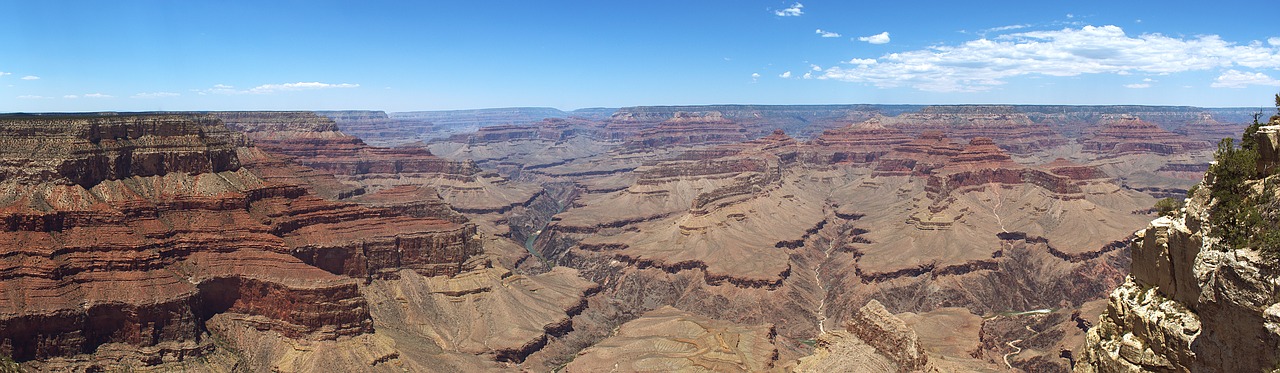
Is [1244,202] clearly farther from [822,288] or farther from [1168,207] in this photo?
[822,288]

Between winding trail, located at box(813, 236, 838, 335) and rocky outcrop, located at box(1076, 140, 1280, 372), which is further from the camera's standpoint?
winding trail, located at box(813, 236, 838, 335)

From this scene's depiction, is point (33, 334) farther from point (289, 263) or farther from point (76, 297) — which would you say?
point (289, 263)

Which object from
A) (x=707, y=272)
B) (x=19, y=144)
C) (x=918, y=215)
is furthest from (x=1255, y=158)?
(x=918, y=215)

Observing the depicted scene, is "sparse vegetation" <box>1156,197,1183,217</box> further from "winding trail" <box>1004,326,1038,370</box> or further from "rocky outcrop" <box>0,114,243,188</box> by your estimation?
"rocky outcrop" <box>0,114,243,188</box>

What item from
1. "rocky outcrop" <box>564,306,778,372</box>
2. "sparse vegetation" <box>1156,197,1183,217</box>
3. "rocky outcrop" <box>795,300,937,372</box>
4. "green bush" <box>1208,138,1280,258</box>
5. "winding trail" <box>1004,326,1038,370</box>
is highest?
"green bush" <box>1208,138,1280,258</box>

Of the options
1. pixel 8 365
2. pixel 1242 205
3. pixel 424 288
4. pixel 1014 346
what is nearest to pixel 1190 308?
pixel 1242 205

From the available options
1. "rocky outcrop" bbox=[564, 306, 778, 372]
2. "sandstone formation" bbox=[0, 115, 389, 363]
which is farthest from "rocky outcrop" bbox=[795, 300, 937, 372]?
"sandstone formation" bbox=[0, 115, 389, 363]

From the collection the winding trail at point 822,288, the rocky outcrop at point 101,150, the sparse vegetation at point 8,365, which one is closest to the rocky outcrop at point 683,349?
the winding trail at point 822,288

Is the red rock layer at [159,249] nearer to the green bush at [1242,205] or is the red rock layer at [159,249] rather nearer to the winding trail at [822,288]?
the winding trail at [822,288]
